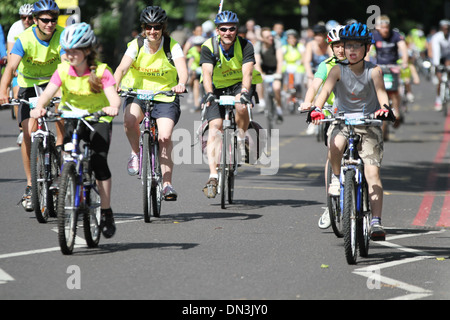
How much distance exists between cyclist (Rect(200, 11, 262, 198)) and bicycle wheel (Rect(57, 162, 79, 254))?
10.3 ft

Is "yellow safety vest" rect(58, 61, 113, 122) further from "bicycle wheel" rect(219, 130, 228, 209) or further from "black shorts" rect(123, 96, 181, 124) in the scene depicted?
"bicycle wheel" rect(219, 130, 228, 209)

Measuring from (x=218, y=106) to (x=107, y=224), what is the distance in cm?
313

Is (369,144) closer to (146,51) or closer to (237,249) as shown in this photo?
(237,249)

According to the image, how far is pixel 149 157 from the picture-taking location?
9.37m

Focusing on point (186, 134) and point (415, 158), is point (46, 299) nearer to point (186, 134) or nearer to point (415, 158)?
point (415, 158)

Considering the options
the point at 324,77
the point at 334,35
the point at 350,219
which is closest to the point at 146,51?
the point at 334,35

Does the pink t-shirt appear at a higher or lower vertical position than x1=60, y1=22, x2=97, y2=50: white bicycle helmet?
lower

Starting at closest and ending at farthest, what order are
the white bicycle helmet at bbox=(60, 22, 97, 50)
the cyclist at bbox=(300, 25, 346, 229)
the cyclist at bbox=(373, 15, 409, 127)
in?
the white bicycle helmet at bbox=(60, 22, 97, 50) < the cyclist at bbox=(300, 25, 346, 229) < the cyclist at bbox=(373, 15, 409, 127)

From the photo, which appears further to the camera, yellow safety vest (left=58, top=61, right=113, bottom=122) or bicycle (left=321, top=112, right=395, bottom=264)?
yellow safety vest (left=58, top=61, right=113, bottom=122)

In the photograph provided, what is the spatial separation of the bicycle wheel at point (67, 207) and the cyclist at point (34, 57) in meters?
2.10

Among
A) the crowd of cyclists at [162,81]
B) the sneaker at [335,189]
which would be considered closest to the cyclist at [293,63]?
the crowd of cyclists at [162,81]

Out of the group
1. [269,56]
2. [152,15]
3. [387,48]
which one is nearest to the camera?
[152,15]

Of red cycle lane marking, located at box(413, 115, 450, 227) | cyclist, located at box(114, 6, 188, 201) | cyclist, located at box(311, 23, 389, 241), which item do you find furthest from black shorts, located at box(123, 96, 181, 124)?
red cycle lane marking, located at box(413, 115, 450, 227)

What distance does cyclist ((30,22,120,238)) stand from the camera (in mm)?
7688
